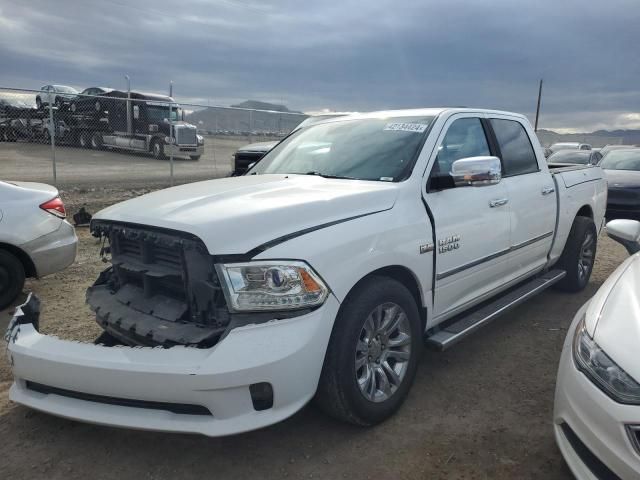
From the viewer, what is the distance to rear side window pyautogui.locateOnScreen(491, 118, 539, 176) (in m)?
4.38

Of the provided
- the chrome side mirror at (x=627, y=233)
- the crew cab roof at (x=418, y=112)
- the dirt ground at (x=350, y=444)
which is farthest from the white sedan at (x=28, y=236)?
the chrome side mirror at (x=627, y=233)

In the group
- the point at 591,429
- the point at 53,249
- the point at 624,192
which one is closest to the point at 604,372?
the point at 591,429

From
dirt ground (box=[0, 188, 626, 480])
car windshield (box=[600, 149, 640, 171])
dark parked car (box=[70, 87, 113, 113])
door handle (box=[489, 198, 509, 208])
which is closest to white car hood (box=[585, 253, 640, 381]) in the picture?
dirt ground (box=[0, 188, 626, 480])

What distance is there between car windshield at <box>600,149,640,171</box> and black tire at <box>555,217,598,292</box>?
717cm

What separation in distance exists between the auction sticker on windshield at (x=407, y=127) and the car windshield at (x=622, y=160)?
987 centimetres

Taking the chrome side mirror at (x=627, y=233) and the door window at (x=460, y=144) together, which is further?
the door window at (x=460, y=144)

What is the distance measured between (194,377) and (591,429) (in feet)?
5.51

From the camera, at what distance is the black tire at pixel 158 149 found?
62.0 feet

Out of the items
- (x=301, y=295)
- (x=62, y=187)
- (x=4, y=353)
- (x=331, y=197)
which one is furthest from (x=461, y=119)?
(x=62, y=187)

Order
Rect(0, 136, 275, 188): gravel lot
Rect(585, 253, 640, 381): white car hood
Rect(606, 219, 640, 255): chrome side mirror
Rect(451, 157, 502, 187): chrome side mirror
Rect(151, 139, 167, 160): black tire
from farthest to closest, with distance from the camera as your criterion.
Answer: Rect(151, 139, 167, 160): black tire < Rect(0, 136, 275, 188): gravel lot < Rect(606, 219, 640, 255): chrome side mirror < Rect(451, 157, 502, 187): chrome side mirror < Rect(585, 253, 640, 381): white car hood

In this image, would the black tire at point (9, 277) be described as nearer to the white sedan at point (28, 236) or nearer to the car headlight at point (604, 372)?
the white sedan at point (28, 236)

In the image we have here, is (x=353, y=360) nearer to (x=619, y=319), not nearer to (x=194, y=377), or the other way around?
(x=194, y=377)

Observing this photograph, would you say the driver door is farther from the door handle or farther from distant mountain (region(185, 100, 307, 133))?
distant mountain (region(185, 100, 307, 133))

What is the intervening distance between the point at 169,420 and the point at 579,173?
487 centimetres
